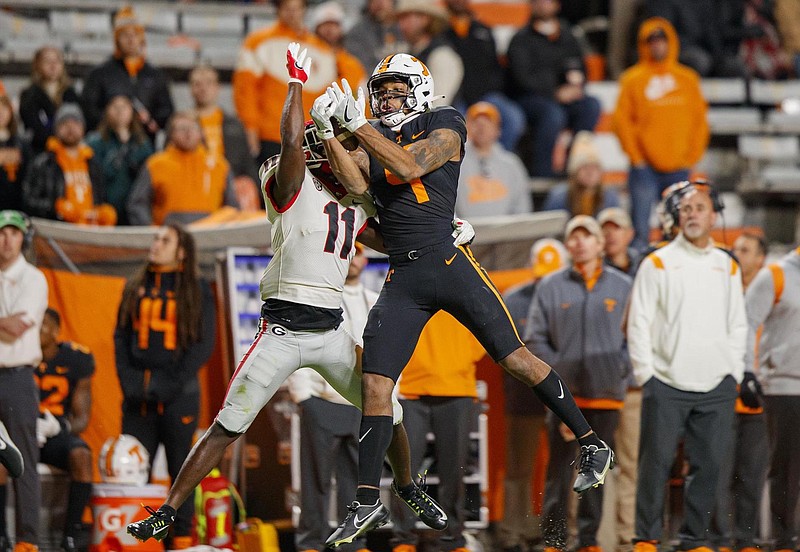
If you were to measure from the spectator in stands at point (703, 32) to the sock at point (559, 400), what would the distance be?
25.9 ft

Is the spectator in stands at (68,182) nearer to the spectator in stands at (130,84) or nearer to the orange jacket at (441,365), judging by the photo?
the spectator in stands at (130,84)

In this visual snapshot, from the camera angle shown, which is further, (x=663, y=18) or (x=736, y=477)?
(x=663, y=18)

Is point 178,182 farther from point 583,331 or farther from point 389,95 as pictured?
point 389,95

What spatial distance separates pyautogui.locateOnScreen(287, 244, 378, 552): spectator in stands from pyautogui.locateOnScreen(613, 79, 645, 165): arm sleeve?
14.1 feet

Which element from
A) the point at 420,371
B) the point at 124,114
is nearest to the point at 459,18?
the point at 124,114

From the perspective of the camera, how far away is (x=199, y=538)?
784 centimetres

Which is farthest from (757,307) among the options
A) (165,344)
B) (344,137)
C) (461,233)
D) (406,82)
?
(165,344)

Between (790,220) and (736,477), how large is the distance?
5.56m

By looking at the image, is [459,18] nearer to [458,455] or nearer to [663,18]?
[663,18]

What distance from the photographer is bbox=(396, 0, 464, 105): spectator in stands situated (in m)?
11.6

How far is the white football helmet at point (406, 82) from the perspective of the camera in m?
6.05

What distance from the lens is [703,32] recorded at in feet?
44.5

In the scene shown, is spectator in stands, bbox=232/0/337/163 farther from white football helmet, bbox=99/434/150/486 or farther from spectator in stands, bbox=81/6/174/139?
white football helmet, bbox=99/434/150/486

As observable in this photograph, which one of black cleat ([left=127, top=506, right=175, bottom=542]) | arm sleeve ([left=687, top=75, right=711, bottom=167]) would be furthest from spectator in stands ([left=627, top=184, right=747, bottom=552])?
arm sleeve ([left=687, top=75, right=711, bottom=167])
